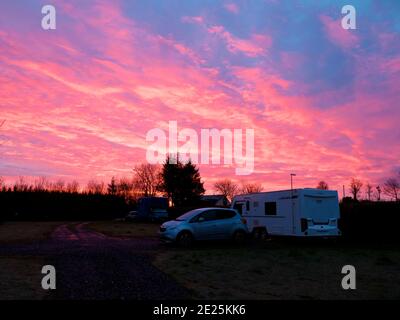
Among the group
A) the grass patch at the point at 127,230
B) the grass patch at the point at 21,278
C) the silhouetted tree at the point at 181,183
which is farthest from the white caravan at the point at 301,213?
the silhouetted tree at the point at 181,183

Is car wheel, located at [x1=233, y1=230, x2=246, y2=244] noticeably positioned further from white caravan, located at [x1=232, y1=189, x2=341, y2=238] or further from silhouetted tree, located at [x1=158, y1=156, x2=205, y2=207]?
silhouetted tree, located at [x1=158, y1=156, x2=205, y2=207]

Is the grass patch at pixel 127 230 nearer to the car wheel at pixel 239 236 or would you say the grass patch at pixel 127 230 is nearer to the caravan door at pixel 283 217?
the car wheel at pixel 239 236

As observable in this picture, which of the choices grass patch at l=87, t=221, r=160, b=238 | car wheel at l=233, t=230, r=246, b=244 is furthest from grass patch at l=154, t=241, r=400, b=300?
grass patch at l=87, t=221, r=160, b=238

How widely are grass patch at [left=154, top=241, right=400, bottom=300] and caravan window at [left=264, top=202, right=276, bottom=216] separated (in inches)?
170

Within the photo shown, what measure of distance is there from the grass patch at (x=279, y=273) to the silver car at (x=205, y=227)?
100 inches

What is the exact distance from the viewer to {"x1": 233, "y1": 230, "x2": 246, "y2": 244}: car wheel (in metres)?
19.6

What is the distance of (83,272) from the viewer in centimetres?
1055

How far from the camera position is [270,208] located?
2114 centimetres

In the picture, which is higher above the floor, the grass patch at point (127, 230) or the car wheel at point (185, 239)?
the car wheel at point (185, 239)

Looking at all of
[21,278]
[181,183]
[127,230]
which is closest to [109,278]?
[21,278]

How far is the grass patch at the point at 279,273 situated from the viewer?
28.8ft
